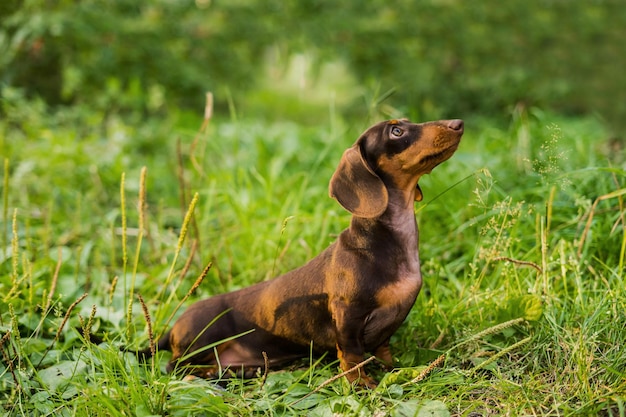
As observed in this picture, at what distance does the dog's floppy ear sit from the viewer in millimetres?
2139

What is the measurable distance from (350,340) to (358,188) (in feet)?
1.74

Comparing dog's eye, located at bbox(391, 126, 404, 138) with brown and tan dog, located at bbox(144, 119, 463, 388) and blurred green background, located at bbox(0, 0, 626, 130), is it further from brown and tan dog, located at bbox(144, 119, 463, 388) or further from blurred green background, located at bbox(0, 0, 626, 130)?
blurred green background, located at bbox(0, 0, 626, 130)

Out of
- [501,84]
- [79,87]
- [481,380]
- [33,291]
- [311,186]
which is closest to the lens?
[481,380]

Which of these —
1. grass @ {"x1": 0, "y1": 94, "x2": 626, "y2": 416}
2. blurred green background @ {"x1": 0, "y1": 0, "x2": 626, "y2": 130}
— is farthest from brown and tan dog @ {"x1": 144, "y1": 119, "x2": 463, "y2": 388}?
blurred green background @ {"x1": 0, "y1": 0, "x2": 626, "y2": 130}

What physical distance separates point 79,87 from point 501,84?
524 cm

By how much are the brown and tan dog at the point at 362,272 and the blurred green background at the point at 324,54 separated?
82.3 inches

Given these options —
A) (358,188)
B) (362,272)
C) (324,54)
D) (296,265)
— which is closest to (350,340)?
(362,272)

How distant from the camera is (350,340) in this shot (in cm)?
222

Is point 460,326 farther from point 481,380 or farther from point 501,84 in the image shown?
point 501,84

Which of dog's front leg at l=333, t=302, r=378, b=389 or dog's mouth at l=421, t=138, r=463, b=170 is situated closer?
dog's mouth at l=421, t=138, r=463, b=170

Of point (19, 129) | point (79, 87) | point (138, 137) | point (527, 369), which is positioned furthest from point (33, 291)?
point (79, 87)

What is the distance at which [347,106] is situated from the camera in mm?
8492

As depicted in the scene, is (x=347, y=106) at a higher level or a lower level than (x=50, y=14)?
lower

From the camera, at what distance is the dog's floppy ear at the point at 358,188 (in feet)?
7.02
